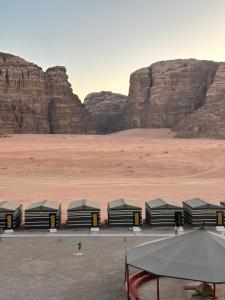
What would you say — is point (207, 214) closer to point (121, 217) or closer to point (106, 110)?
point (121, 217)

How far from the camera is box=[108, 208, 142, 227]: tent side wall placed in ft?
58.7

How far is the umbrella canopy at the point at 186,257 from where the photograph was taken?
27.6 feet

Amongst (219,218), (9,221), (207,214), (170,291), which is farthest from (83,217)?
(170,291)

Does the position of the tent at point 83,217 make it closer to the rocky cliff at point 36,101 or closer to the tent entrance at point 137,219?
the tent entrance at point 137,219

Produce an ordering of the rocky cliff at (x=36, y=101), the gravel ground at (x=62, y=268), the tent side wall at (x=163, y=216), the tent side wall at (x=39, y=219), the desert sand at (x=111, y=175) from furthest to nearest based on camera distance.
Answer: the rocky cliff at (x=36, y=101) < the desert sand at (x=111, y=175) < the tent side wall at (x=163, y=216) < the tent side wall at (x=39, y=219) < the gravel ground at (x=62, y=268)

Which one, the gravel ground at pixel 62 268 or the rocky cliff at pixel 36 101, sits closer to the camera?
the gravel ground at pixel 62 268

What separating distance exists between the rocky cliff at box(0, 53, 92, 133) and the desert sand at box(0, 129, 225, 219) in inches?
2812

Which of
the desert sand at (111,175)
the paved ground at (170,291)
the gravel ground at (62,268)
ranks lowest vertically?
the gravel ground at (62,268)

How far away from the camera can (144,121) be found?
140875mm

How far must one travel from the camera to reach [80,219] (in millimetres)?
17688

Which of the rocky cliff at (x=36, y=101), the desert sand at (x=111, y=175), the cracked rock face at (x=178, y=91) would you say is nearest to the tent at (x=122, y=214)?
the desert sand at (x=111, y=175)

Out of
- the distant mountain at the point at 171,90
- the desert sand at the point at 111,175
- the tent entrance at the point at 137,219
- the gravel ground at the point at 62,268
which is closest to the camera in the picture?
the gravel ground at the point at 62,268

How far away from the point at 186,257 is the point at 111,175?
32029 millimetres

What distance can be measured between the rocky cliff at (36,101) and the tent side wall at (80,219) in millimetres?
108340
